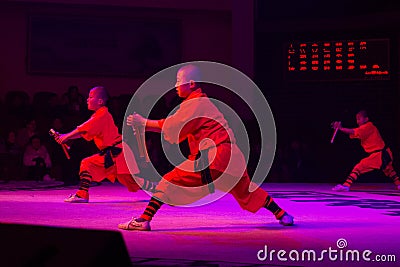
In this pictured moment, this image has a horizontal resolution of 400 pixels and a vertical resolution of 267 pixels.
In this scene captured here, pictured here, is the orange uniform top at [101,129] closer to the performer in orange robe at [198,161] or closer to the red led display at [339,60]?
the performer in orange robe at [198,161]

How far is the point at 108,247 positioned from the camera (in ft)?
9.52

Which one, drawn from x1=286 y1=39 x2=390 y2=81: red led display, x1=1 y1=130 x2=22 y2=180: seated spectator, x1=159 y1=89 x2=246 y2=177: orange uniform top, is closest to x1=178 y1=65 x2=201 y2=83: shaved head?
x1=159 y1=89 x2=246 y2=177: orange uniform top

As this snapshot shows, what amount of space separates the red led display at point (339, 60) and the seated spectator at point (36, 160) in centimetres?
610

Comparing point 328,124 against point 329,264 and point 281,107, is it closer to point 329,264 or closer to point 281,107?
point 281,107

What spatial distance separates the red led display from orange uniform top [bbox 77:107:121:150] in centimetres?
793

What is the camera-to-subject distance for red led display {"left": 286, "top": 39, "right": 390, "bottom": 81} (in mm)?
16078

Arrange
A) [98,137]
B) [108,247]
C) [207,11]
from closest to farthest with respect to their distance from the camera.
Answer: [108,247] < [98,137] < [207,11]

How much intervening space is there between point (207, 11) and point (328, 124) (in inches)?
167

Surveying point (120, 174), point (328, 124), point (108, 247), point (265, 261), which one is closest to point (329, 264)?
point (265, 261)

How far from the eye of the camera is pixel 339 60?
16188mm

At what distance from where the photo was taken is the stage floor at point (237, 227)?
4.89 meters

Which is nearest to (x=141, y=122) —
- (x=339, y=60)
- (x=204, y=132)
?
(x=204, y=132)

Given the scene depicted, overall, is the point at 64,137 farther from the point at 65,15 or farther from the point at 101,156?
the point at 65,15

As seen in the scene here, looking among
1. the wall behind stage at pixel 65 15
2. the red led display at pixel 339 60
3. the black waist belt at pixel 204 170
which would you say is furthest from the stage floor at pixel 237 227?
the wall behind stage at pixel 65 15
